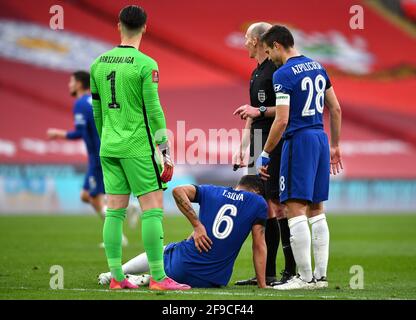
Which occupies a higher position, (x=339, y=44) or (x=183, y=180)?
(x=339, y=44)

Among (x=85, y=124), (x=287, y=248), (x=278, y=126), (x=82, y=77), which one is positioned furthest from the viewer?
(x=85, y=124)

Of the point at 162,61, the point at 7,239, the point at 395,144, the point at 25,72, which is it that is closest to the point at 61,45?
the point at 25,72

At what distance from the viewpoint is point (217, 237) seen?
8.05 meters

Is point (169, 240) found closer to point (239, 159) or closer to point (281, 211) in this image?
point (239, 159)

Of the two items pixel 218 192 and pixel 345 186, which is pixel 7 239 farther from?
pixel 345 186

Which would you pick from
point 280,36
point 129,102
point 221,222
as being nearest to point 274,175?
point 221,222

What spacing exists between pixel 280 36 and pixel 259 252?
1900 mm

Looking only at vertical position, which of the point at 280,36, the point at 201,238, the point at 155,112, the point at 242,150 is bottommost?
the point at 201,238

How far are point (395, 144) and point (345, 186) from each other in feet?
8.01

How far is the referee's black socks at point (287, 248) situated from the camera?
867cm

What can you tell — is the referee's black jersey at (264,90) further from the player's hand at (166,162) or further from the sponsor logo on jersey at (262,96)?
the player's hand at (166,162)

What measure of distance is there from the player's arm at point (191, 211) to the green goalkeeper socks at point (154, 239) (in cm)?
24

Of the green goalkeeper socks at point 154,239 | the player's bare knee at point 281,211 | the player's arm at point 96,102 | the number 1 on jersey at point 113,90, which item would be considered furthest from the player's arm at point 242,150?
the number 1 on jersey at point 113,90

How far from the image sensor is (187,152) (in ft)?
83.7
